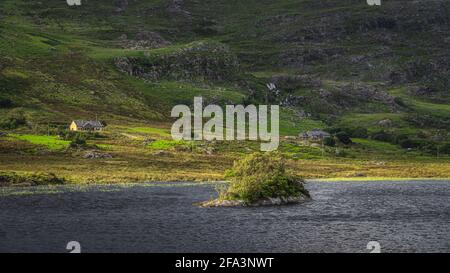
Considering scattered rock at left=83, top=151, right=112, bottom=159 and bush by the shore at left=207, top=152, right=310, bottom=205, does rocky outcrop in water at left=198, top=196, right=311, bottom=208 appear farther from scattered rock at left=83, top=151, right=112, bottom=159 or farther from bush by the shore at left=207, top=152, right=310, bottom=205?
scattered rock at left=83, top=151, right=112, bottom=159

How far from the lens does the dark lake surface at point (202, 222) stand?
77.9 metres

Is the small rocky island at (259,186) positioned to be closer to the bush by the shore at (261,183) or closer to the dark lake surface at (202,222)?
the bush by the shore at (261,183)

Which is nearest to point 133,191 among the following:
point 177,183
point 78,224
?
point 177,183

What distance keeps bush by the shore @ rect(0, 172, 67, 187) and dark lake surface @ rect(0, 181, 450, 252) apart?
7.74 meters

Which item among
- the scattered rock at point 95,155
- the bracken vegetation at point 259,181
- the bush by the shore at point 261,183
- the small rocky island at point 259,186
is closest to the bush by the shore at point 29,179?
the scattered rock at point 95,155

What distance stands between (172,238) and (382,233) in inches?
1166

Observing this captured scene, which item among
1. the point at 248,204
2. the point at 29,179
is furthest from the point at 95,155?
the point at 248,204

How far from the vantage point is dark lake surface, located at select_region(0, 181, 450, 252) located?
77.9 m

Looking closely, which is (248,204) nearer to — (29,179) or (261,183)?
(261,183)

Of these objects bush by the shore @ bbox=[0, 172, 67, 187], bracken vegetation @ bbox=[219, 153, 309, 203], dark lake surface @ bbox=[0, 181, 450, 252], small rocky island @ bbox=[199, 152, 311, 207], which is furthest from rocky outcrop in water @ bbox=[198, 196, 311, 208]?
bush by the shore @ bbox=[0, 172, 67, 187]

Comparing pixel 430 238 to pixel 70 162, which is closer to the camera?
pixel 430 238

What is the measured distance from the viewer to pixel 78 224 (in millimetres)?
90750

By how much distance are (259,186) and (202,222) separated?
24611mm

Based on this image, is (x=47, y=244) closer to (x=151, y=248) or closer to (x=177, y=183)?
(x=151, y=248)
